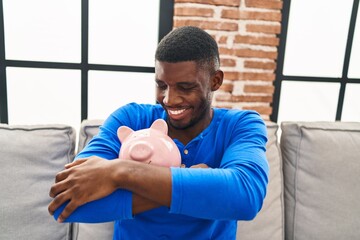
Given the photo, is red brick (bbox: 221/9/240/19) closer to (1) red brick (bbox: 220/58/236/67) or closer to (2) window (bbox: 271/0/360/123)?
(1) red brick (bbox: 220/58/236/67)

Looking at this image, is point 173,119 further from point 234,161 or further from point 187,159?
point 234,161

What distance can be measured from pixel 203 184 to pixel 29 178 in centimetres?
80

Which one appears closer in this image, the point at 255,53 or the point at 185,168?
the point at 185,168

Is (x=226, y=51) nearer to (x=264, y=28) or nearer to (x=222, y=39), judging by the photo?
(x=222, y=39)

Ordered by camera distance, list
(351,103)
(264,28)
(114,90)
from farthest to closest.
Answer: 1. (351,103)
2. (114,90)
3. (264,28)

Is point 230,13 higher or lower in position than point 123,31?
higher

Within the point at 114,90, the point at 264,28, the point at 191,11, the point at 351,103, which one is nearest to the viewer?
the point at 191,11

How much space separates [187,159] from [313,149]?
0.73 metres

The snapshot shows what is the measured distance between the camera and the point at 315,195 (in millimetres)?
1461

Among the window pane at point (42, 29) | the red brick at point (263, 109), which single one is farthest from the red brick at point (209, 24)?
the window pane at point (42, 29)

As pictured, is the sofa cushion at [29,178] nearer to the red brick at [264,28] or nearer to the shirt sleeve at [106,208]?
the shirt sleeve at [106,208]

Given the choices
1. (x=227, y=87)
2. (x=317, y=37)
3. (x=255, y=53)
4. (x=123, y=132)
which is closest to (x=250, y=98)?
(x=227, y=87)

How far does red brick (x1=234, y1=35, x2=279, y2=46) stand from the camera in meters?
1.92

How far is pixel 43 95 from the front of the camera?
203cm
